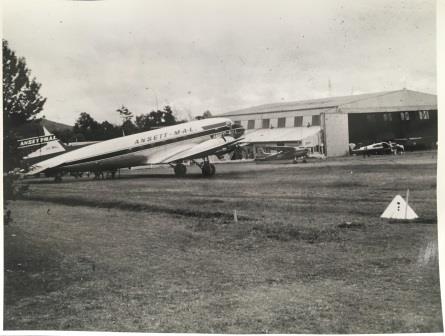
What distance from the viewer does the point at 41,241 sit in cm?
279

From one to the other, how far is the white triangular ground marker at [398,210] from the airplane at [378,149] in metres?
0.31

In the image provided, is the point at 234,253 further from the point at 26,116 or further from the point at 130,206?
the point at 26,116

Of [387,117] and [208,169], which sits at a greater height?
[387,117]

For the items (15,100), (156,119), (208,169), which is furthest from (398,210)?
(15,100)

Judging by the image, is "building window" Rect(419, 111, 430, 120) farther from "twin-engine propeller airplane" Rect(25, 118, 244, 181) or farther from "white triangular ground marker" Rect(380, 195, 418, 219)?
"twin-engine propeller airplane" Rect(25, 118, 244, 181)

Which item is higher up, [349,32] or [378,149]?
[349,32]

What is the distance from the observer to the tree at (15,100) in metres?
2.74

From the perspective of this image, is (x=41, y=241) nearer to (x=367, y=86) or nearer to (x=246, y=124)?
(x=246, y=124)

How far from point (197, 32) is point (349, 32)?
2.99ft

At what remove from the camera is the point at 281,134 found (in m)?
2.79

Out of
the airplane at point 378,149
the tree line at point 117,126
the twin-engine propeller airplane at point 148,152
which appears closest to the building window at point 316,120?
the airplane at point 378,149

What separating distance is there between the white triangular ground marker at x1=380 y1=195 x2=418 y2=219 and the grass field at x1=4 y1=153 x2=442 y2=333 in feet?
0.13

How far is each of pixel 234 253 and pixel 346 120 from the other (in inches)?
42.1

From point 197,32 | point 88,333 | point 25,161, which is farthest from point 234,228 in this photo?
point 25,161
